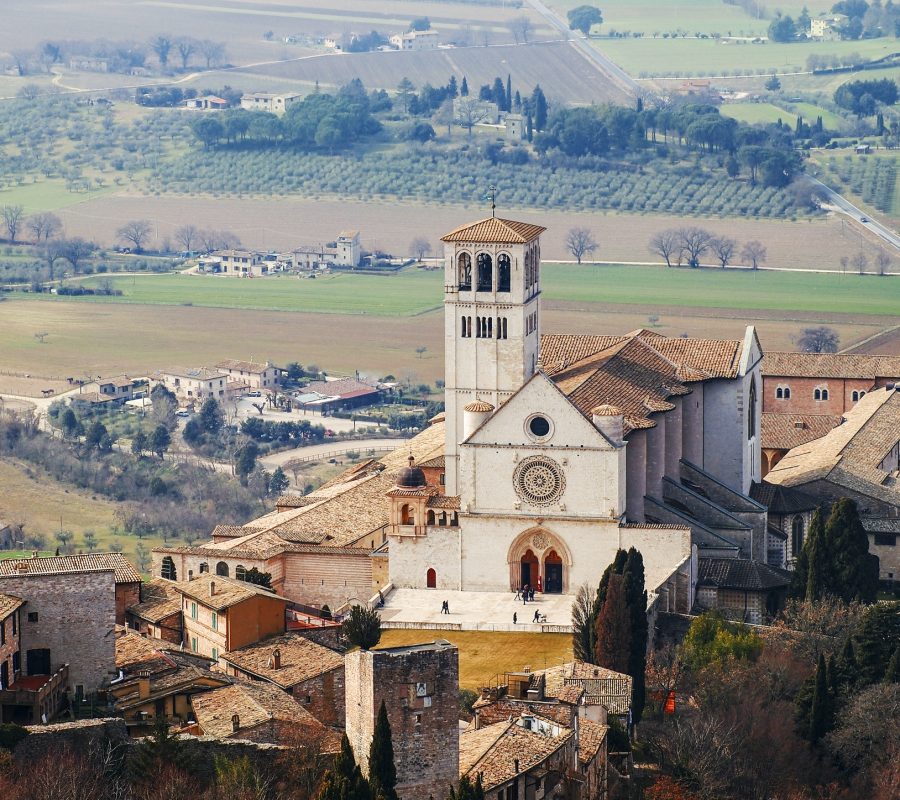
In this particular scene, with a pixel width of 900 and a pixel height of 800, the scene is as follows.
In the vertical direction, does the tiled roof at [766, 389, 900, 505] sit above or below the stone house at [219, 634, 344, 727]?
below

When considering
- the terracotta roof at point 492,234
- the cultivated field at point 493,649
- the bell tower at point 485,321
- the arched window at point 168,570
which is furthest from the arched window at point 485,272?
the arched window at point 168,570

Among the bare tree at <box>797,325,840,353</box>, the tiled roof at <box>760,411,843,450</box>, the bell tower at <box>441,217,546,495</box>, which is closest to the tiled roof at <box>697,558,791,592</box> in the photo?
the bell tower at <box>441,217,546,495</box>

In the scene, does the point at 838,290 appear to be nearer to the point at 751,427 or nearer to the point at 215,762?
the point at 751,427

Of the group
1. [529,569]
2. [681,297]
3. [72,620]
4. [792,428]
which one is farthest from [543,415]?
[681,297]

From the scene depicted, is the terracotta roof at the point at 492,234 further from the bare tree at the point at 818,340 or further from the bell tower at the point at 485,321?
the bare tree at the point at 818,340

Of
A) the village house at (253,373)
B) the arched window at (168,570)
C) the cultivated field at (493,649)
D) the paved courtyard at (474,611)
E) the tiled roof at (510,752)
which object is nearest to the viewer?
the tiled roof at (510,752)

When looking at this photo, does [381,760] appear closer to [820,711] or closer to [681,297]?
[820,711]

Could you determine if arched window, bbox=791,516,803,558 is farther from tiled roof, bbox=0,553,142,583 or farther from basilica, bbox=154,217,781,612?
tiled roof, bbox=0,553,142,583
